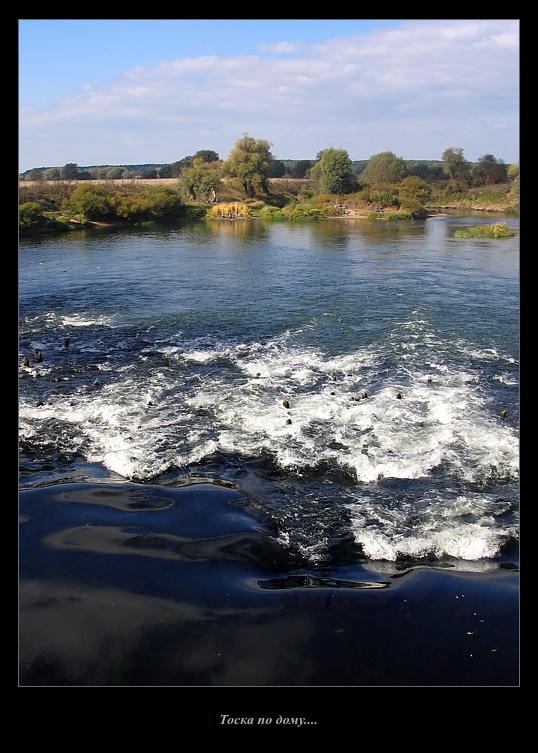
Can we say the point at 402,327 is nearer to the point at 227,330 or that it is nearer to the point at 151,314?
the point at 227,330

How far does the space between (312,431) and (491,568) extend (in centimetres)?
541

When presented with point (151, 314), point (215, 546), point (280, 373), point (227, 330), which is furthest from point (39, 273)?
point (215, 546)

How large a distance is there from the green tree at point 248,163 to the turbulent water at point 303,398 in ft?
139

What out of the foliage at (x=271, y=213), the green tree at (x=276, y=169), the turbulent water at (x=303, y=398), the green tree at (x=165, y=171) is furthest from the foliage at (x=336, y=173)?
the turbulent water at (x=303, y=398)

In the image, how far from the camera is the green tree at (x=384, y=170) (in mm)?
76875

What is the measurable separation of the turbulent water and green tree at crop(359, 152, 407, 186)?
46.8m

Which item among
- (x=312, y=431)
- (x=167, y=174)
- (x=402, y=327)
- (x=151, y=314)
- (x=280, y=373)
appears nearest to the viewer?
(x=312, y=431)

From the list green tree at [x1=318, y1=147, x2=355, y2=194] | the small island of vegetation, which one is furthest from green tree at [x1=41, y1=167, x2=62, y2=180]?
green tree at [x1=318, y1=147, x2=355, y2=194]

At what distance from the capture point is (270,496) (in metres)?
11.1

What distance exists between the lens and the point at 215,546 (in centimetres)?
963

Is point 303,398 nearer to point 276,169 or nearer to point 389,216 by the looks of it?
point 389,216

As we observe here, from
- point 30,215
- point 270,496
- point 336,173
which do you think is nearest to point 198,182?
point 336,173

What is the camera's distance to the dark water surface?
7625mm

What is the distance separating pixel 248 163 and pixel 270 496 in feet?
219
